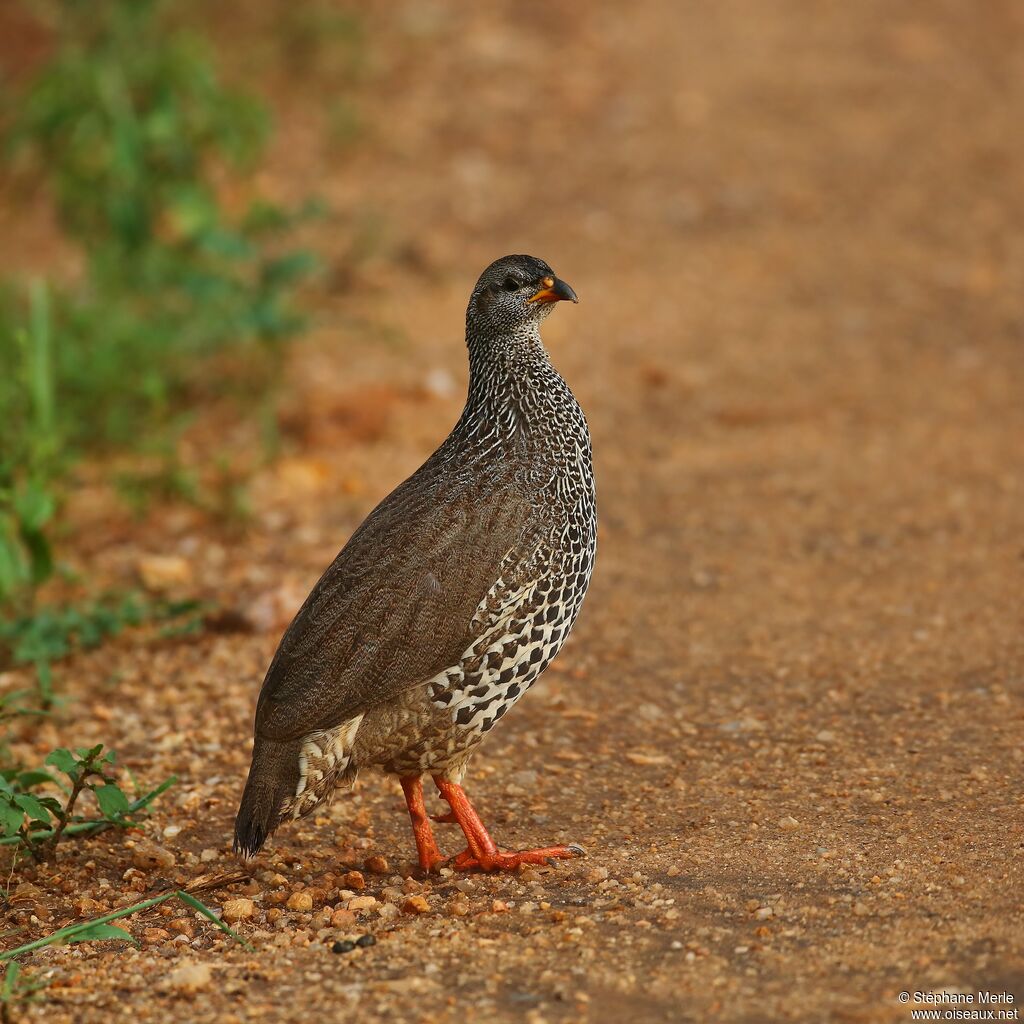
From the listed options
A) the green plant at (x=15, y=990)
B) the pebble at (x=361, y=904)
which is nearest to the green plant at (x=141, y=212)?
the pebble at (x=361, y=904)

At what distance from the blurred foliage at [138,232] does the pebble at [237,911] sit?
3.73 metres

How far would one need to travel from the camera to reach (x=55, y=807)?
485 centimetres

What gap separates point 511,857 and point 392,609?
0.84 m

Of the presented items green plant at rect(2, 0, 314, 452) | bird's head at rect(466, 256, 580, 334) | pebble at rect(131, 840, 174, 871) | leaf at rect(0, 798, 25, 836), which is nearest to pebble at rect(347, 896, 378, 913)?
pebble at rect(131, 840, 174, 871)

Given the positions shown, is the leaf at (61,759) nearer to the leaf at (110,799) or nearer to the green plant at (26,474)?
the leaf at (110,799)

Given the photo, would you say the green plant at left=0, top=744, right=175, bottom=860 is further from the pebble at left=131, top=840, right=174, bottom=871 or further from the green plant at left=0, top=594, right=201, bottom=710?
the green plant at left=0, top=594, right=201, bottom=710

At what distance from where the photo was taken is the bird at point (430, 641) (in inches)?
188

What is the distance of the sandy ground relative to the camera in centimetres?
424

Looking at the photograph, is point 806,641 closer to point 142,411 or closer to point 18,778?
point 18,778

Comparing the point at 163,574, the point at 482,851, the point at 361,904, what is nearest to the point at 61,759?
the point at 361,904

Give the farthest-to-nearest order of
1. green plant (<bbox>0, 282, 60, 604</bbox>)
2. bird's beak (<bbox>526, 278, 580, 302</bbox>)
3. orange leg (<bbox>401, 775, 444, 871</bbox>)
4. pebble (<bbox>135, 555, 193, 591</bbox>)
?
pebble (<bbox>135, 555, 193, 591</bbox>) → green plant (<bbox>0, 282, 60, 604</bbox>) → bird's beak (<bbox>526, 278, 580, 302</bbox>) → orange leg (<bbox>401, 775, 444, 871</bbox>)

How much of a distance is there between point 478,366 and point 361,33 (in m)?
9.20

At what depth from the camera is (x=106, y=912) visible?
4707 mm

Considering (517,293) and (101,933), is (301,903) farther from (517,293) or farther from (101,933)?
(517,293)
